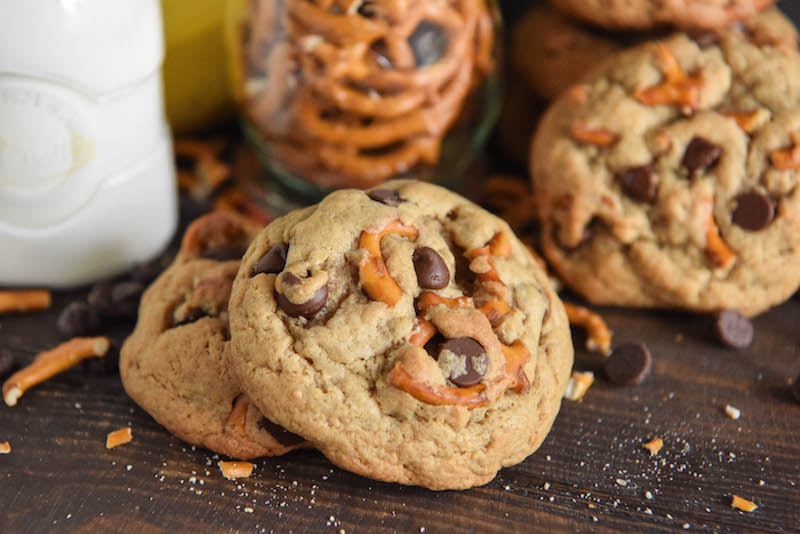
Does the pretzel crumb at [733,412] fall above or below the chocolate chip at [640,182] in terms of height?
below

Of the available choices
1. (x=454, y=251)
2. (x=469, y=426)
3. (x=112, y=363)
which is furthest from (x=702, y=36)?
(x=112, y=363)

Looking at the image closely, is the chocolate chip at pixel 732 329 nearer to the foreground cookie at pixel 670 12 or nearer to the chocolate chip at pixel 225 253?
the foreground cookie at pixel 670 12

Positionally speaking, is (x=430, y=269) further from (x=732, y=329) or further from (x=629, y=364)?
(x=732, y=329)

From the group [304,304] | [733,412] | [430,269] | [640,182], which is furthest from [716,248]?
[304,304]

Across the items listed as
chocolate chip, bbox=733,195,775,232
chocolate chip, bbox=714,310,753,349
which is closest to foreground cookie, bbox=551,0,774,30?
chocolate chip, bbox=733,195,775,232

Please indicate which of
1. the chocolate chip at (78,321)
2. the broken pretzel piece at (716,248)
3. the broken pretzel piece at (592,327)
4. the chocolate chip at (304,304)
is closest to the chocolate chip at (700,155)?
the broken pretzel piece at (716,248)
